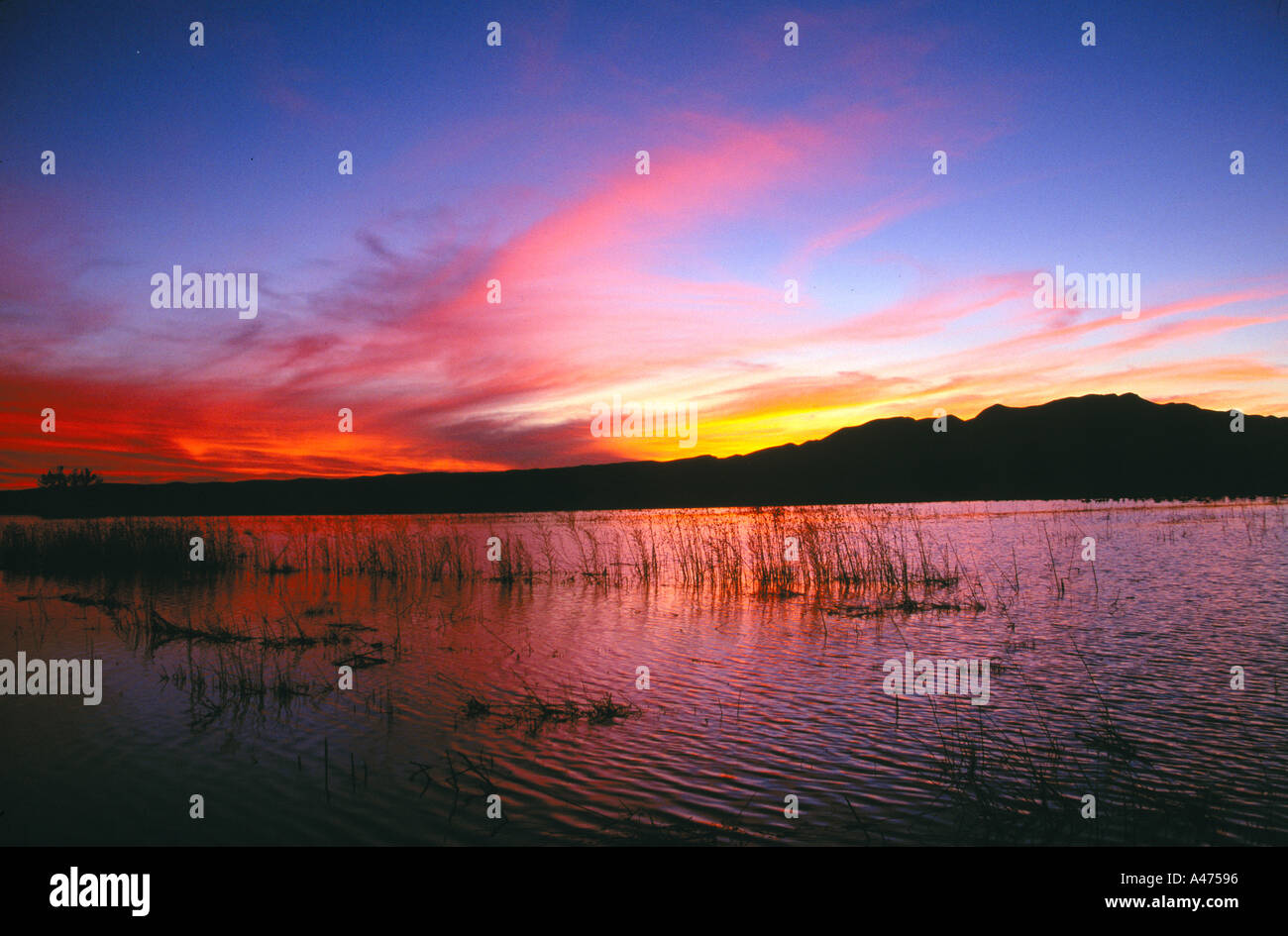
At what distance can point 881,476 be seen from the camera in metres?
123

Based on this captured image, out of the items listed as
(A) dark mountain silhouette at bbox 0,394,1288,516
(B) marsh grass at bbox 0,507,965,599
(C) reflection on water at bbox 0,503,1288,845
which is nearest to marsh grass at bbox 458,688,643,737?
(C) reflection on water at bbox 0,503,1288,845

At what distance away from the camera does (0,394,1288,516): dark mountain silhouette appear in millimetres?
97750

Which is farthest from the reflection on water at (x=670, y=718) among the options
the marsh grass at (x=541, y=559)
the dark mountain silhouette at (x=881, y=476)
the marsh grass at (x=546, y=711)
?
the dark mountain silhouette at (x=881, y=476)

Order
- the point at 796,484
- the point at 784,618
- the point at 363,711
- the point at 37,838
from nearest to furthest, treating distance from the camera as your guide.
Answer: the point at 37,838 < the point at 363,711 < the point at 784,618 < the point at 796,484

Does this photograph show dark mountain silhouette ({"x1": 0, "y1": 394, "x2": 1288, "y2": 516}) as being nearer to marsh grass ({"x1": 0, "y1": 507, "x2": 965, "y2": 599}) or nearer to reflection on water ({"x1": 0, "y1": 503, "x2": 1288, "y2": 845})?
marsh grass ({"x1": 0, "y1": 507, "x2": 965, "y2": 599})

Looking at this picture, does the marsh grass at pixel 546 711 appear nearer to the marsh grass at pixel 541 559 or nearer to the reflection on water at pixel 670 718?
the reflection on water at pixel 670 718

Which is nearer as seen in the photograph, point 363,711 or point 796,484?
point 363,711

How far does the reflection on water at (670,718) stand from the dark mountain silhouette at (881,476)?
7740cm

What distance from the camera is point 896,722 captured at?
8.77 meters
